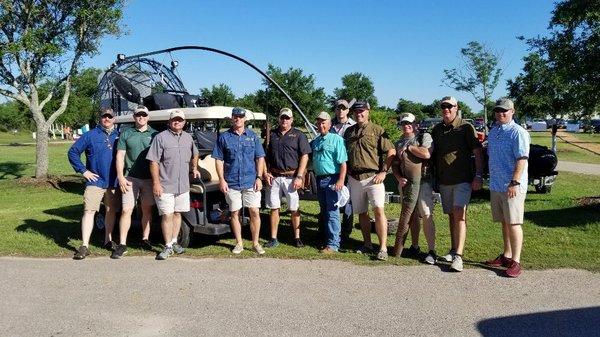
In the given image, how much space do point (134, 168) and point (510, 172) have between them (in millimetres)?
4442

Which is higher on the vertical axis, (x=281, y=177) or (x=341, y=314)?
(x=281, y=177)

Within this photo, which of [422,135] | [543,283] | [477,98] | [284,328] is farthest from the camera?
[477,98]

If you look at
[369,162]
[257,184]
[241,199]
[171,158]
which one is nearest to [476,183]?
[369,162]

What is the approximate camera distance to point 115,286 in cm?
546

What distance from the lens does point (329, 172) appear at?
21.1 ft

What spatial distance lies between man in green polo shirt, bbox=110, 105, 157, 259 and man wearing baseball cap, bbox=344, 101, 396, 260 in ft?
8.41

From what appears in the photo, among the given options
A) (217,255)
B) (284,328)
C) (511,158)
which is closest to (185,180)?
(217,255)

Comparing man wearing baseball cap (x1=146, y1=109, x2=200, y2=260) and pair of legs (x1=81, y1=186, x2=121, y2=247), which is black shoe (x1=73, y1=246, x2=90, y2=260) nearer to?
pair of legs (x1=81, y1=186, x2=121, y2=247)

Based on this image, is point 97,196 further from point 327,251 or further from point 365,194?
point 365,194

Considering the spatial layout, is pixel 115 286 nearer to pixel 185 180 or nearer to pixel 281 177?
pixel 185 180

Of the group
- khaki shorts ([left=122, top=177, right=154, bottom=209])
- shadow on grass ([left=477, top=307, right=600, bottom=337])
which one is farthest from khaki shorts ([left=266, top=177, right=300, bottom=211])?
shadow on grass ([left=477, top=307, right=600, bottom=337])

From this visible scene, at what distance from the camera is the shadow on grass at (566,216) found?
Answer: 7924 mm

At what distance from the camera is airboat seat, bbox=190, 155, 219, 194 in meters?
6.82

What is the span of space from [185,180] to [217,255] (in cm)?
101
